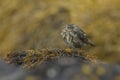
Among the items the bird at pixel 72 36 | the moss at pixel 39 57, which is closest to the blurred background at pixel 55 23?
the bird at pixel 72 36

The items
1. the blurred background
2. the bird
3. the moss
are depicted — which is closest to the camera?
the moss

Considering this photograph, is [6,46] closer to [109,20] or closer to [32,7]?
[32,7]

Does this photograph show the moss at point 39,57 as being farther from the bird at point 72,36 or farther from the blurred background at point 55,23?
the blurred background at point 55,23

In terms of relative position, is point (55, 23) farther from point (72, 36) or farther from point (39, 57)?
point (39, 57)

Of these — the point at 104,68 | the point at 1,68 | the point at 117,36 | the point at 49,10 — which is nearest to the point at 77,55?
the point at 104,68

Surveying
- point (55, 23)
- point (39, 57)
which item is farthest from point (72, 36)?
point (55, 23)

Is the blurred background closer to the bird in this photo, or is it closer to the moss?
the bird

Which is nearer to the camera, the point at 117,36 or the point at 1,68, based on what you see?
the point at 1,68

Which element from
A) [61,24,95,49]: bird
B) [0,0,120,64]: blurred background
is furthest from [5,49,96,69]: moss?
[0,0,120,64]: blurred background
